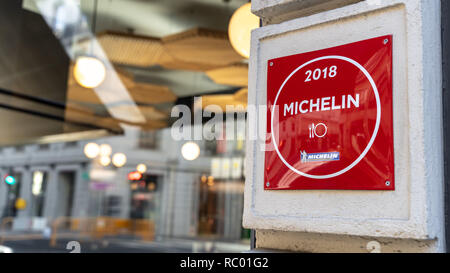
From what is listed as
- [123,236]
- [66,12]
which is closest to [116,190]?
[123,236]

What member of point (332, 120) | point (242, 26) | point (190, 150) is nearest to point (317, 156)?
point (332, 120)

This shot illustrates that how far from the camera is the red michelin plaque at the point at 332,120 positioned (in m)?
1.21

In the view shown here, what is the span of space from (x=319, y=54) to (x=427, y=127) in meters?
0.41

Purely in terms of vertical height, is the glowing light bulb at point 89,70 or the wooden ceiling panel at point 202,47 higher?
the wooden ceiling panel at point 202,47

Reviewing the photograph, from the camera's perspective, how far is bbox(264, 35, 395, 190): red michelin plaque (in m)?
1.21

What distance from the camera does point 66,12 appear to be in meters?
7.21

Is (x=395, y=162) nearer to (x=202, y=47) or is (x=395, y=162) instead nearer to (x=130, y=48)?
(x=202, y=47)

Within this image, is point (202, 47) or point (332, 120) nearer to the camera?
point (332, 120)

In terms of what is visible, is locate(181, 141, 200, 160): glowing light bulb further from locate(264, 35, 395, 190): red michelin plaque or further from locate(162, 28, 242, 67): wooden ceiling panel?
locate(264, 35, 395, 190): red michelin plaque

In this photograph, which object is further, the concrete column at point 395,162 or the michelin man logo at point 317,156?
the michelin man logo at point 317,156

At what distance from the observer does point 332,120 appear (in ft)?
4.23

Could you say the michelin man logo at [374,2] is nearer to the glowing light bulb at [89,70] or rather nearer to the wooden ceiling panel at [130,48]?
the glowing light bulb at [89,70]

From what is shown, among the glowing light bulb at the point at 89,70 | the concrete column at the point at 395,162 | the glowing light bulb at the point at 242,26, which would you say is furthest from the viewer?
the glowing light bulb at the point at 89,70

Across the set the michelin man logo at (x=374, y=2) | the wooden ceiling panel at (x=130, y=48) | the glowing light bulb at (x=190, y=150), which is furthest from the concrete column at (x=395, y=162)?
the glowing light bulb at (x=190, y=150)
